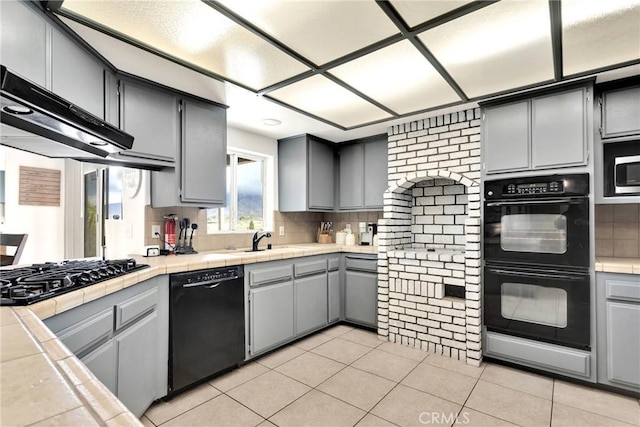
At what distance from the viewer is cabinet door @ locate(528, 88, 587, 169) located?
93.7 inches

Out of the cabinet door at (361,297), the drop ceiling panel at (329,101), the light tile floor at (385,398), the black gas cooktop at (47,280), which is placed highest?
the drop ceiling panel at (329,101)

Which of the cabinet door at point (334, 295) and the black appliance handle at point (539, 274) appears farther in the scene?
the cabinet door at point (334, 295)

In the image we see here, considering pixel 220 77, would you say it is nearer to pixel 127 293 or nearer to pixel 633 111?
pixel 127 293

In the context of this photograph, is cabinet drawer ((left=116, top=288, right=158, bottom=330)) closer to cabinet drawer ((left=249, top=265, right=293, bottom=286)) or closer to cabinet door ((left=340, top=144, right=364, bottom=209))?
cabinet drawer ((left=249, top=265, right=293, bottom=286))

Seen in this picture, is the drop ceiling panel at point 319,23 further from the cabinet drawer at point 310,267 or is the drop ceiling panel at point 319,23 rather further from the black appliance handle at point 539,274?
the black appliance handle at point 539,274

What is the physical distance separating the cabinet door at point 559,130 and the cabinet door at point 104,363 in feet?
10.3

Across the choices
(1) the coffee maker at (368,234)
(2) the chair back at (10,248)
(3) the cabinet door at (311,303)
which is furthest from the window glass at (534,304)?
(2) the chair back at (10,248)

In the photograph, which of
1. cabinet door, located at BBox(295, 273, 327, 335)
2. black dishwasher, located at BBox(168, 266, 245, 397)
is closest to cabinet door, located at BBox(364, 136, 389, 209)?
cabinet door, located at BBox(295, 273, 327, 335)

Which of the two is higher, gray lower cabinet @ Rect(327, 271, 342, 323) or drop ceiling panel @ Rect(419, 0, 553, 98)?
drop ceiling panel @ Rect(419, 0, 553, 98)

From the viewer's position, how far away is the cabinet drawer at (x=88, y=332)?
133 cm

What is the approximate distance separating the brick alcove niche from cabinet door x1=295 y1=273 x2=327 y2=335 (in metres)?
0.61

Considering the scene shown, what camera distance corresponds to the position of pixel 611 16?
1.62 meters

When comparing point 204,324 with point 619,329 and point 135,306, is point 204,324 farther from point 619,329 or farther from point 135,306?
point 619,329

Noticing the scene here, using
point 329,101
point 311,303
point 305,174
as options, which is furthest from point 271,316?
point 329,101
